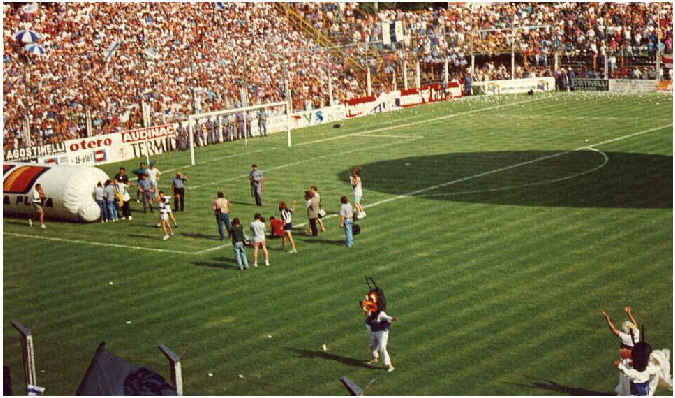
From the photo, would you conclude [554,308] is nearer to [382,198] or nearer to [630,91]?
[382,198]

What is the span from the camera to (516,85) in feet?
241

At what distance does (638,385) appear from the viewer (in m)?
15.9

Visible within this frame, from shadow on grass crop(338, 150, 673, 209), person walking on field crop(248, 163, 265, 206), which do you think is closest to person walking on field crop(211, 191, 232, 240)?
person walking on field crop(248, 163, 265, 206)

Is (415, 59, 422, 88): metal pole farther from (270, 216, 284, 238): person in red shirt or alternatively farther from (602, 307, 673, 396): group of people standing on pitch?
(602, 307, 673, 396): group of people standing on pitch

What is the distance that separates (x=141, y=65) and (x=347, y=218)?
3057 cm

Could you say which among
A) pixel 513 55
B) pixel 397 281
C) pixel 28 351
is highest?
pixel 513 55

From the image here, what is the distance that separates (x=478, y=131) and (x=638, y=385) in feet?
125

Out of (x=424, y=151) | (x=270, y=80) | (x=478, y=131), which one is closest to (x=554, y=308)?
(x=424, y=151)

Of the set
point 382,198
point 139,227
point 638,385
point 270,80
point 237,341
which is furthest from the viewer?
point 270,80

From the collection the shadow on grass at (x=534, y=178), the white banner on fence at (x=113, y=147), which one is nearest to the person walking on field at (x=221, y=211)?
the shadow on grass at (x=534, y=178)

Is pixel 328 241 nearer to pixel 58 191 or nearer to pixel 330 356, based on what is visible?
pixel 330 356

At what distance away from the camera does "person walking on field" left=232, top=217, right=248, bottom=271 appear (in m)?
26.7

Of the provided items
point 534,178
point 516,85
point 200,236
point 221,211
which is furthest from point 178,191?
point 516,85

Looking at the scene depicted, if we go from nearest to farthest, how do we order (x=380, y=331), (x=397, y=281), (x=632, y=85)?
(x=380, y=331), (x=397, y=281), (x=632, y=85)
